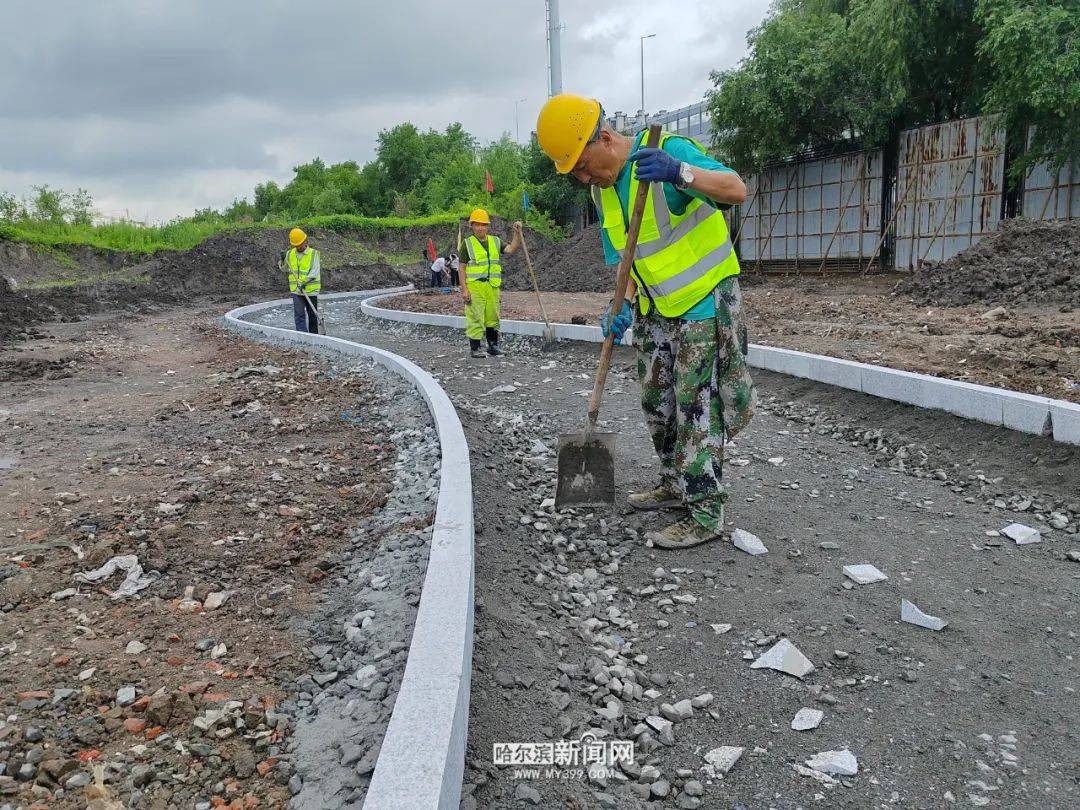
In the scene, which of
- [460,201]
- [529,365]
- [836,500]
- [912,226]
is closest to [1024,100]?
[912,226]

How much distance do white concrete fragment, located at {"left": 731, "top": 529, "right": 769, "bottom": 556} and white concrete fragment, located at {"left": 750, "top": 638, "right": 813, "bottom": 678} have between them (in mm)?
842

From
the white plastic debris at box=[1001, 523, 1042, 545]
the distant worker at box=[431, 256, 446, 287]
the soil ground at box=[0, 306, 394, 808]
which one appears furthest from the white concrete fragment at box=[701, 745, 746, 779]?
the distant worker at box=[431, 256, 446, 287]

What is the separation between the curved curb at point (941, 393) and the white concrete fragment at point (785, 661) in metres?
2.64

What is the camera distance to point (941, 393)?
516cm

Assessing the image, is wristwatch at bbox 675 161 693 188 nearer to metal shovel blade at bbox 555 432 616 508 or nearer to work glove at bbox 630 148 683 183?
work glove at bbox 630 148 683 183

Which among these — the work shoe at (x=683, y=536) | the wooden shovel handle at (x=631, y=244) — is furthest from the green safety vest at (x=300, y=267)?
the work shoe at (x=683, y=536)

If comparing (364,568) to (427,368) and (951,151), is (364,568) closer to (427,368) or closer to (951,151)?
(427,368)

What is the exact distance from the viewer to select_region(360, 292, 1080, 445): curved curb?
4406mm

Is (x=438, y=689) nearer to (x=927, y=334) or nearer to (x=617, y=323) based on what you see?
(x=617, y=323)

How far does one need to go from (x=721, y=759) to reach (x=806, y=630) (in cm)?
84

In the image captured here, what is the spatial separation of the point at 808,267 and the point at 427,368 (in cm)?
1293

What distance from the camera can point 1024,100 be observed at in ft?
41.2

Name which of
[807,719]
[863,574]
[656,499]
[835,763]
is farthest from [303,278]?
[835,763]

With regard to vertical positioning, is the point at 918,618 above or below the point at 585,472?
below
